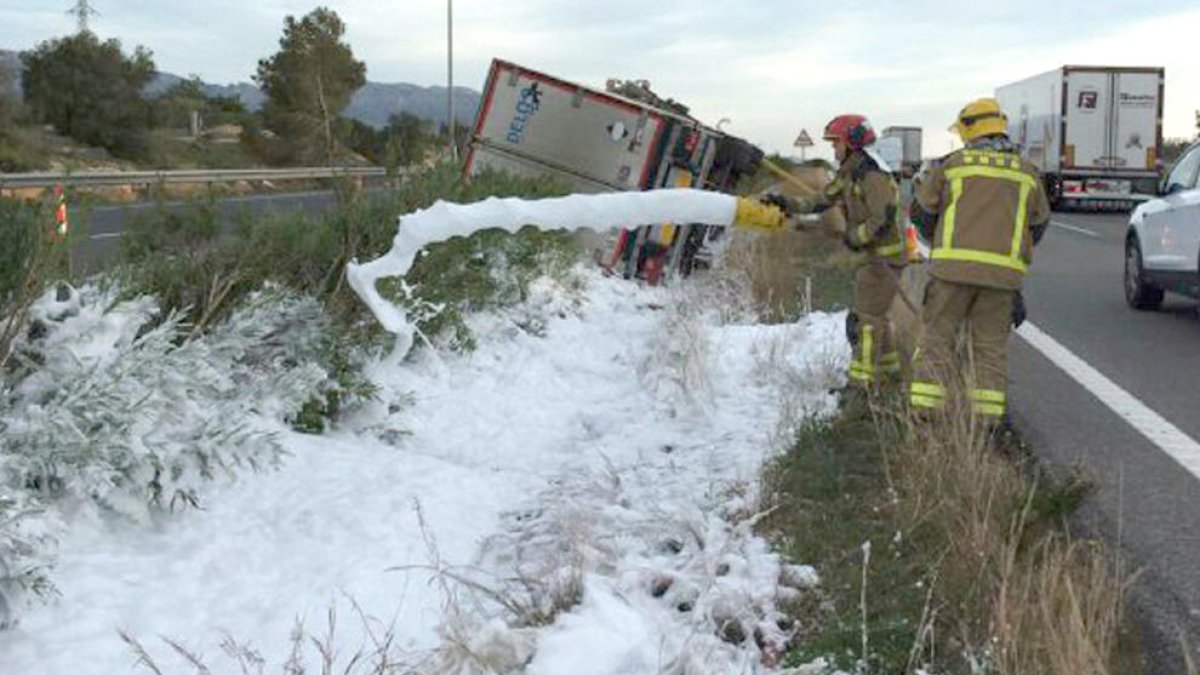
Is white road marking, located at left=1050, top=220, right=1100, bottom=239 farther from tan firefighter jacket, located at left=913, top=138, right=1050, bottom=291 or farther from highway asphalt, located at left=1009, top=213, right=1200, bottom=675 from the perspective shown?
tan firefighter jacket, located at left=913, top=138, right=1050, bottom=291

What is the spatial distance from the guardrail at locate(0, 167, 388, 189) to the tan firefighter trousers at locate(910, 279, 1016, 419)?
11.4 ft

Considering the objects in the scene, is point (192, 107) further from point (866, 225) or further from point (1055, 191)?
point (866, 225)

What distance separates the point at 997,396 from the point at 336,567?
3.44 m

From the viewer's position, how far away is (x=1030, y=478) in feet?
18.6

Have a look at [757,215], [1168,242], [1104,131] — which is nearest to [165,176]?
[757,215]

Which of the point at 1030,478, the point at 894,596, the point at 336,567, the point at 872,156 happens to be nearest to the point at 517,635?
the point at 336,567

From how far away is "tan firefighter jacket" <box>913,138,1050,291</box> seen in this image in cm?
612

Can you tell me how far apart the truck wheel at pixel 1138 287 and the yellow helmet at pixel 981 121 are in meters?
6.08

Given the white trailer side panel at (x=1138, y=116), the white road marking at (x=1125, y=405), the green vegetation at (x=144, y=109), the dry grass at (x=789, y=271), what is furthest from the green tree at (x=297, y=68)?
the white road marking at (x=1125, y=405)

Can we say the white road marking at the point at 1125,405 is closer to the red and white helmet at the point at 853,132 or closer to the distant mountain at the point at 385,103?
the red and white helmet at the point at 853,132

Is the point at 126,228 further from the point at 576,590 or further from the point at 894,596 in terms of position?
the point at 894,596

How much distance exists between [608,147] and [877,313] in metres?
5.57

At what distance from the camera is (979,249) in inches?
241

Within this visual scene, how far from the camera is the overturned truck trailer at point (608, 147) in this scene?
12.1m
